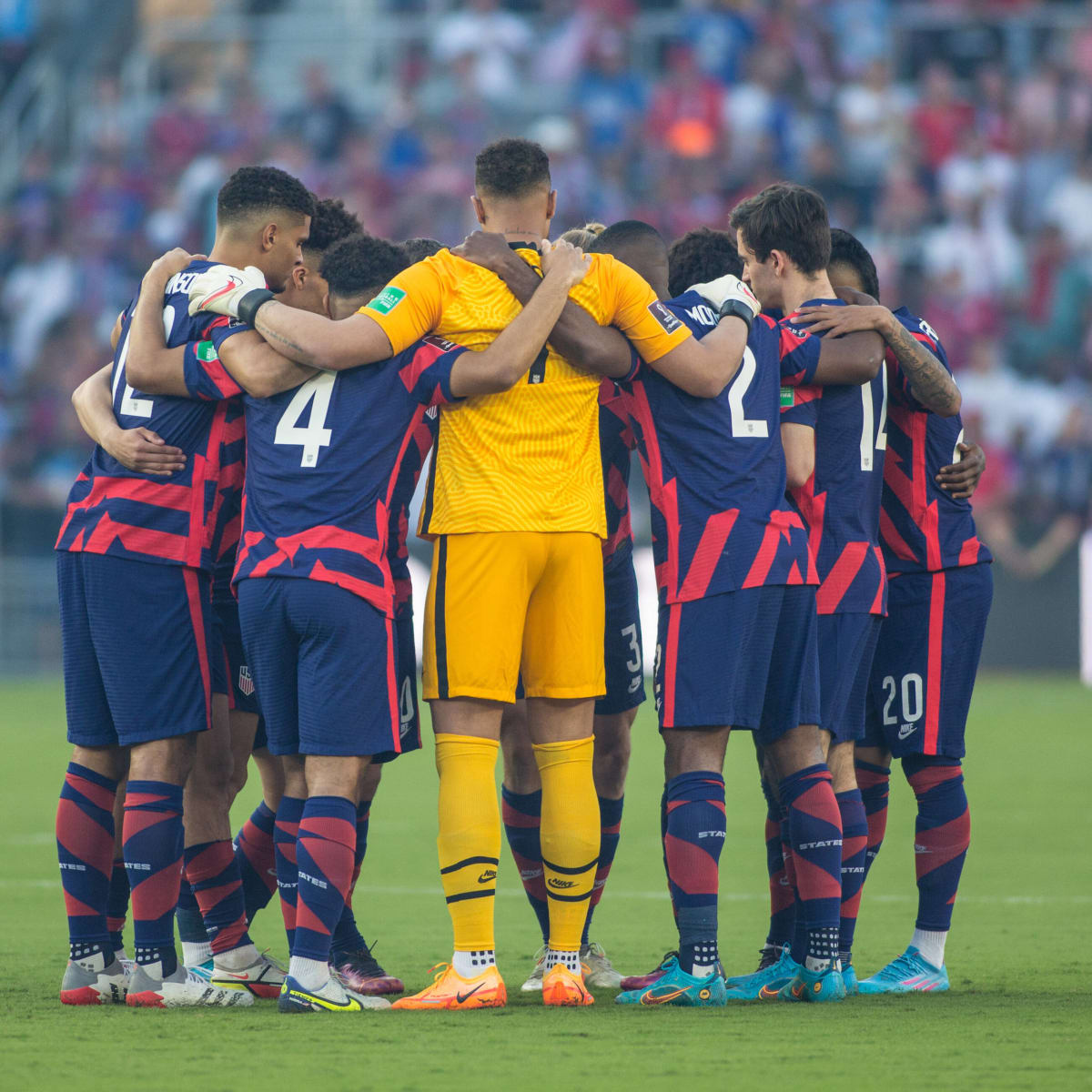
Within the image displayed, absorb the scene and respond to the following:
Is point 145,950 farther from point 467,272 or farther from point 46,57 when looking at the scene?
point 46,57

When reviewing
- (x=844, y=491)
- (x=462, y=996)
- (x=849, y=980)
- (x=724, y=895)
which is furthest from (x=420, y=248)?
(x=724, y=895)

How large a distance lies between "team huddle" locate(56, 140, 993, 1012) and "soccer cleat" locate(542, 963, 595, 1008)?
0.01 metres

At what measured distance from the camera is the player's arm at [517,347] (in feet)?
16.0

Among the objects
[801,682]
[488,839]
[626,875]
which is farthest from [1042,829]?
[488,839]

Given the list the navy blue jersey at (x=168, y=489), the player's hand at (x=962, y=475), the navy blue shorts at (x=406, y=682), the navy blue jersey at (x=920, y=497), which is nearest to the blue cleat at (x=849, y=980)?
the navy blue jersey at (x=920, y=497)

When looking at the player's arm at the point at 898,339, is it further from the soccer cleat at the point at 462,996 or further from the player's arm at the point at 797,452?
the soccer cleat at the point at 462,996

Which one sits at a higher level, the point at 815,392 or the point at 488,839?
the point at 815,392

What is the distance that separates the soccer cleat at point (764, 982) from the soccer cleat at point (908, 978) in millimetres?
257

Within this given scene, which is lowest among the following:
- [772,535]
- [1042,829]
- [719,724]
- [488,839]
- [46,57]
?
[1042,829]

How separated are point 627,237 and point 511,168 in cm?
64

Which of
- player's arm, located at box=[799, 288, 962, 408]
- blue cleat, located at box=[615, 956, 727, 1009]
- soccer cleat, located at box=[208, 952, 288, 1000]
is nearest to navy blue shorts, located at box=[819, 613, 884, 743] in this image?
player's arm, located at box=[799, 288, 962, 408]

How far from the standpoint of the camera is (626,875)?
782 cm

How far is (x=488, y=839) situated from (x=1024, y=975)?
1.77 m

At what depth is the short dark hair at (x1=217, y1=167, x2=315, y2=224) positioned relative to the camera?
5258 millimetres
